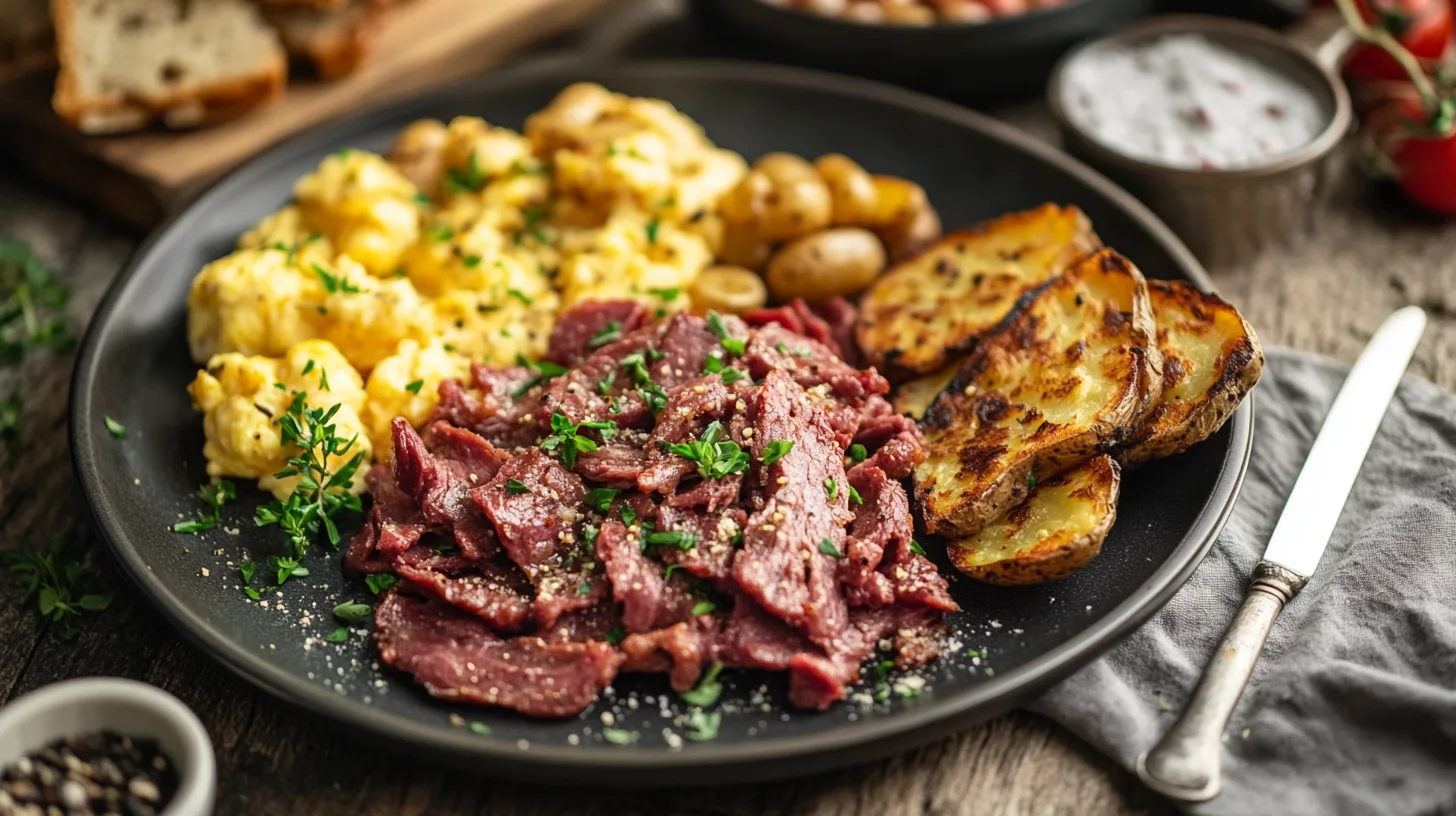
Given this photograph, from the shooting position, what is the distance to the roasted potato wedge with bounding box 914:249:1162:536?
347 centimetres

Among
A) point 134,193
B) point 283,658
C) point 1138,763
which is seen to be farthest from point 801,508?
point 134,193

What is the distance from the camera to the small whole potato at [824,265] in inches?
176

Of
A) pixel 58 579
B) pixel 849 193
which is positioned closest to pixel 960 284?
pixel 849 193

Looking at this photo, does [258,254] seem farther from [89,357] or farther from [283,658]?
[283,658]

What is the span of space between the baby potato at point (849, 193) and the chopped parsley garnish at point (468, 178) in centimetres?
129

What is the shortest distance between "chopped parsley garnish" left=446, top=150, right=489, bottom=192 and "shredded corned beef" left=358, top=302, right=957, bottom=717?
1079 millimetres

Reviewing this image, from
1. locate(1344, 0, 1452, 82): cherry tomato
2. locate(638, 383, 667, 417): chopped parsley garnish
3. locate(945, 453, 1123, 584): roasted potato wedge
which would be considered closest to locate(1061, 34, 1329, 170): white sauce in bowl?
locate(1344, 0, 1452, 82): cherry tomato

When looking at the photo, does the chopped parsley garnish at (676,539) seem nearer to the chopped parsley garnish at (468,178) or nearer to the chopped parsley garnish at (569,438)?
the chopped parsley garnish at (569,438)

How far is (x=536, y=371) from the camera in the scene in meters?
4.10

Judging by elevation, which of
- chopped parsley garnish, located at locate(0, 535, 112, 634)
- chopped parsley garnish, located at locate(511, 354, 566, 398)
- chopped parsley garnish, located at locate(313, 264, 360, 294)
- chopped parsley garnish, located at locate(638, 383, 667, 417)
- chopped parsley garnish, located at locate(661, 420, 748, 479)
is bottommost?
chopped parsley garnish, located at locate(0, 535, 112, 634)

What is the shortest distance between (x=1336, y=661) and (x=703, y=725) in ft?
5.60

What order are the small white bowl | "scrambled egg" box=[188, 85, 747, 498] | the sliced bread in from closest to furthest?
the small white bowl < "scrambled egg" box=[188, 85, 747, 498] < the sliced bread

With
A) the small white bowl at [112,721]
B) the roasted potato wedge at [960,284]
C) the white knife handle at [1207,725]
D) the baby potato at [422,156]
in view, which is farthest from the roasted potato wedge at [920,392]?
the small white bowl at [112,721]

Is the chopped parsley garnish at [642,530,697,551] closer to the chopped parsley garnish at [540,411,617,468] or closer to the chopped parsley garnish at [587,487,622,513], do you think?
the chopped parsley garnish at [587,487,622,513]
